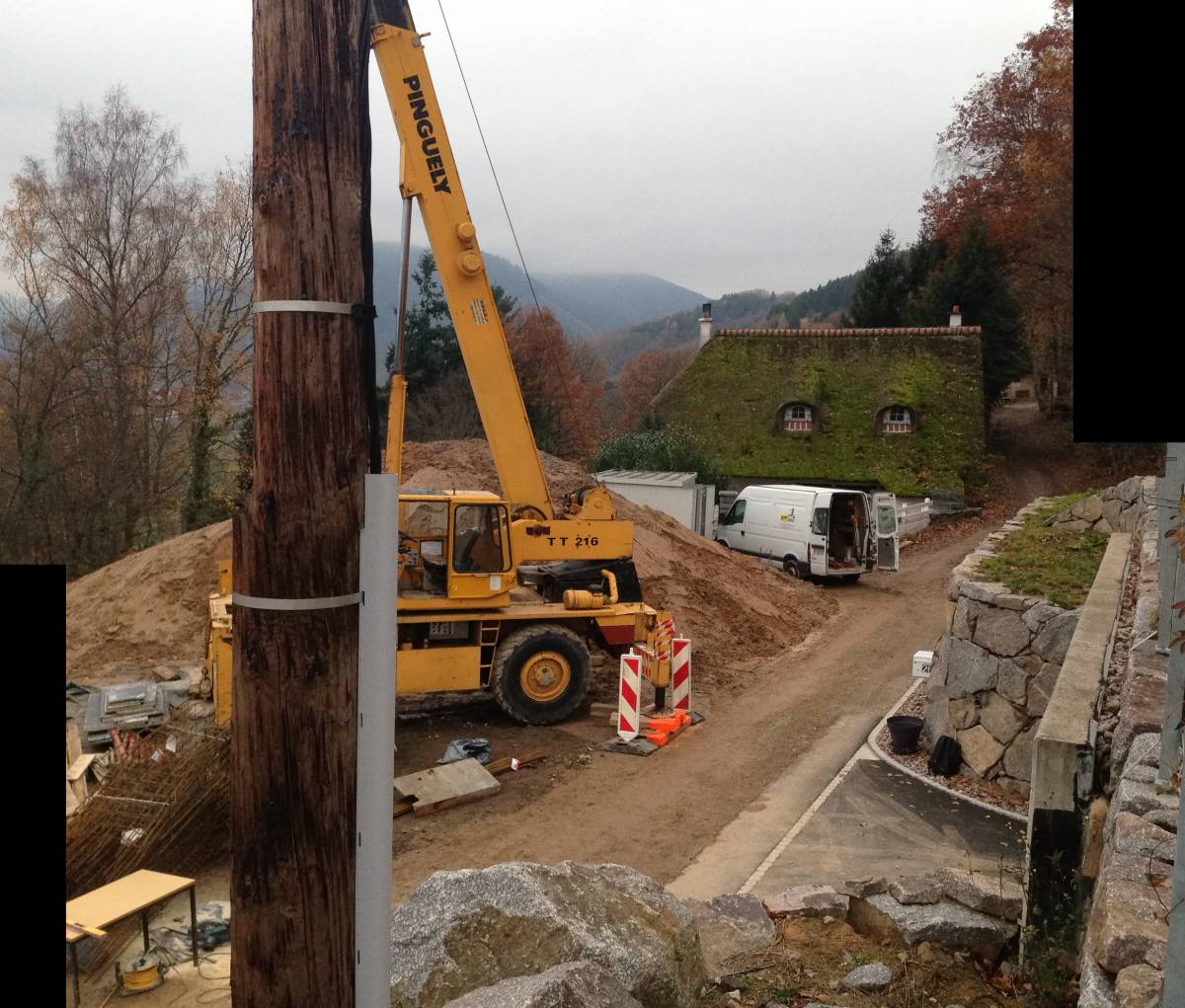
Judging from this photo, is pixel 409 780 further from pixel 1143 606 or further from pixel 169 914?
pixel 1143 606

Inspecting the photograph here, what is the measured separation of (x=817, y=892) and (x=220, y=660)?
6475 mm

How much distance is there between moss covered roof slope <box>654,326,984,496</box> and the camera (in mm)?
30359

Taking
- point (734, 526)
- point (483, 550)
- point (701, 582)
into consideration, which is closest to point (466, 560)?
point (483, 550)

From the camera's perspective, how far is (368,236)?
2541 millimetres

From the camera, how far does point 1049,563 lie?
37.0 feet

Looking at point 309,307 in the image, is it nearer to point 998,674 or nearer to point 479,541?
point 479,541

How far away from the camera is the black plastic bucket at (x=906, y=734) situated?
10.3m

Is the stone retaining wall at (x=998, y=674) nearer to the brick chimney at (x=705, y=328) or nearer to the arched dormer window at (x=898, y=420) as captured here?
the arched dormer window at (x=898, y=420)

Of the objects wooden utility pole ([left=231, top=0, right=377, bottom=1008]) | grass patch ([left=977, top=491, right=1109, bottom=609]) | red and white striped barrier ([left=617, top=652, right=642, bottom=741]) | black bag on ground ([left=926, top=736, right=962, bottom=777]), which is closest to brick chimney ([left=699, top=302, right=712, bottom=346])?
grass patch ([left=977, top=491, right=1109, bottom=609])

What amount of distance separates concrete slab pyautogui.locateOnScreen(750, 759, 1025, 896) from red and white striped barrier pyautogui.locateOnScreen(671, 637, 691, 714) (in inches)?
113

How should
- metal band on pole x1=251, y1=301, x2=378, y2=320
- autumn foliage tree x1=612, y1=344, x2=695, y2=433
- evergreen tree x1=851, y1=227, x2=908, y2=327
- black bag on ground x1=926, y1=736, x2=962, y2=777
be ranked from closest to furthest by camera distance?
metal band on pole x1=251, y1=301, x2=378, y2=320
black bag on ground x1=926, y1=736, x2=962, y2=777
evergreen tree x1=851, y1=227, x2=908, y2=327
autumn foliage tree x1=612, y1=344, x2=695, y2=433

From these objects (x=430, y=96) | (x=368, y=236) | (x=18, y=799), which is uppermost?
(x=430, y=96)

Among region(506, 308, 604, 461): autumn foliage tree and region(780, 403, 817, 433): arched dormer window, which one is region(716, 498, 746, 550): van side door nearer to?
region(780, 403, 817, 433): arched dormer window

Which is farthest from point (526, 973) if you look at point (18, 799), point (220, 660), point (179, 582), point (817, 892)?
point (179, 582)
